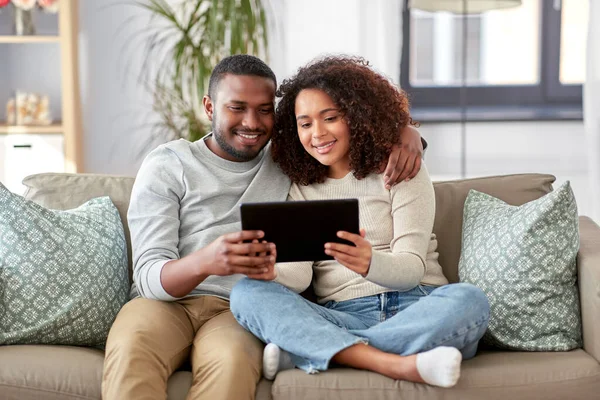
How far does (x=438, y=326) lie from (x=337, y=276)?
35 centimetres

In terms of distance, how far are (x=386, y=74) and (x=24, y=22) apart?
1.60 meters

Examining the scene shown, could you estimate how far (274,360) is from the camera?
71.3 inches

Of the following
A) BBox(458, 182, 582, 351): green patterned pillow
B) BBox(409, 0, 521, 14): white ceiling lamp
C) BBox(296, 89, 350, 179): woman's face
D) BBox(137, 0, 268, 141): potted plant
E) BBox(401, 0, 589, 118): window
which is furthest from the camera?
BBox(401, 0, 589, 118): window

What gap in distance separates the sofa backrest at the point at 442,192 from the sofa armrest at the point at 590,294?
296 millimetres

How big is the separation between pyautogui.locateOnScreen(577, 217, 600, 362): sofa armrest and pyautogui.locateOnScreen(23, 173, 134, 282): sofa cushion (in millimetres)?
1158

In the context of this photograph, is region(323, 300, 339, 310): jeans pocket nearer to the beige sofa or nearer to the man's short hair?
the beige sofa

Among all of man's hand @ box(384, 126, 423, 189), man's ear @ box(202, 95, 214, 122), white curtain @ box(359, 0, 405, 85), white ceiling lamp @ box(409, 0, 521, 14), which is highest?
white ceiling lamp @ box(409, 0, 521, 14)

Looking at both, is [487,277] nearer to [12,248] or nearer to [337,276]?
[337,276]

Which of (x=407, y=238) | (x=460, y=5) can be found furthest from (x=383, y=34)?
(x=407, y=238)

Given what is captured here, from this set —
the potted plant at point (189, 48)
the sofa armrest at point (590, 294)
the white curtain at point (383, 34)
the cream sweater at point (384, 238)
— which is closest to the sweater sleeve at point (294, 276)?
the cream sweater at point (384, 238)

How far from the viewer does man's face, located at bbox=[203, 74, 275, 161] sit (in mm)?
2115

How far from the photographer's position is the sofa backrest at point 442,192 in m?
2.27

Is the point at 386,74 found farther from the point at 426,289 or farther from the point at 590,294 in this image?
the point at 590,294

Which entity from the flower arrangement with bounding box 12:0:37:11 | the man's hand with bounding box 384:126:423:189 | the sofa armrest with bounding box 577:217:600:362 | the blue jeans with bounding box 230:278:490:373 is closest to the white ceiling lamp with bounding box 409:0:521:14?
the flower arrangement with bounding box 12:0:37:11
